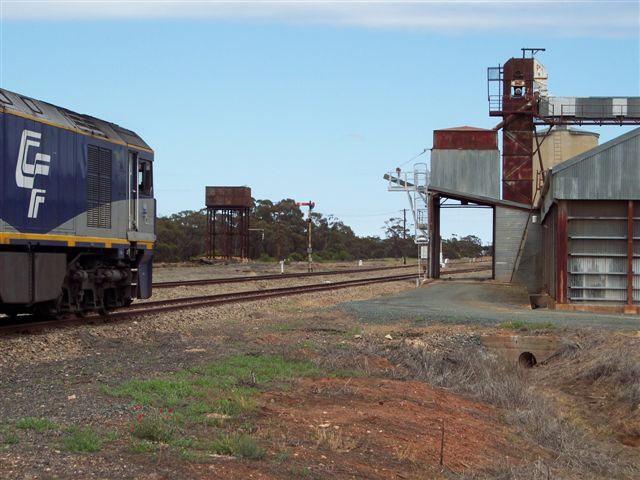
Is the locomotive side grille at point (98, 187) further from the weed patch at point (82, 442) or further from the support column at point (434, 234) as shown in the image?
the support column at point (434, 234)

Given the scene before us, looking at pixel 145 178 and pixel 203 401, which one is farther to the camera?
pixel 145 178

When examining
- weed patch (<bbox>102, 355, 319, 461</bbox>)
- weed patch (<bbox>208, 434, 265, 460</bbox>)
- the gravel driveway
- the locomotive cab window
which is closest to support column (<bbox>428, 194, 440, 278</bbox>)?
the gravel driveway

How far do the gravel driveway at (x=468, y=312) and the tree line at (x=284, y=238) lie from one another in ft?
178

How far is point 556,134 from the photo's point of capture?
58.8 m

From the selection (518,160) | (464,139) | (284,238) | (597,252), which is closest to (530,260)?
(518,160)

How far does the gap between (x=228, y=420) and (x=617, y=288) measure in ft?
64.0

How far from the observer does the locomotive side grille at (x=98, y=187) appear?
16.9 m

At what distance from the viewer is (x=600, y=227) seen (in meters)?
24.9

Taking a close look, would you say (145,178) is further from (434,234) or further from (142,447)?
(434,234)

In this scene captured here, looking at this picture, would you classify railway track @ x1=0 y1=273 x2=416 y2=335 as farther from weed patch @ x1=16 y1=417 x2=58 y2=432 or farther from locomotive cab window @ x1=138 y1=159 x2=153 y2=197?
weed patch @ x1=16 y1=417 x2=58 y2=432

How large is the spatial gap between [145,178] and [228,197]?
54.3 meters

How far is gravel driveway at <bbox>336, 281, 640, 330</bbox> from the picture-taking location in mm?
19297

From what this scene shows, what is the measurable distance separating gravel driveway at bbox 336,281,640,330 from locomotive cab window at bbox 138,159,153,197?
20.6 ft

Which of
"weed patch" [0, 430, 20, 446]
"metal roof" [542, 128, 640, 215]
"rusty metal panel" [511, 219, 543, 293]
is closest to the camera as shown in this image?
"weed patch" [0, 430, 20, 446]
